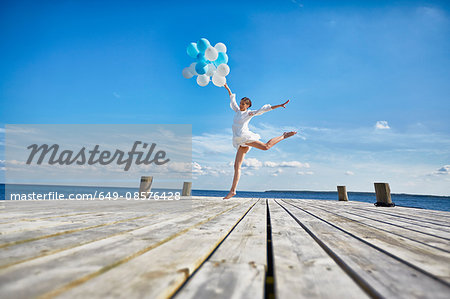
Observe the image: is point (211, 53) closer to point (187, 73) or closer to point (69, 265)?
point (187, 73)

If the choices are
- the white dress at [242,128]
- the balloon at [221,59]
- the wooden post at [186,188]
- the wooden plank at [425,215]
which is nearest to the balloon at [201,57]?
the balloon at [221,59]

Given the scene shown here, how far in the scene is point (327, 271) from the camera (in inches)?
34.0

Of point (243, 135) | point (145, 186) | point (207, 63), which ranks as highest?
point (207, 63)

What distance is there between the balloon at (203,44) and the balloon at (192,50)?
177 millimetres

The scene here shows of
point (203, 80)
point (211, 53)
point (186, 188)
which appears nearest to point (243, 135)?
point (203, 80)

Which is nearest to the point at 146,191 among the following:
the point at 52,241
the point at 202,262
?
the point at 52,241

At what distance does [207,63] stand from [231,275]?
17.1ft

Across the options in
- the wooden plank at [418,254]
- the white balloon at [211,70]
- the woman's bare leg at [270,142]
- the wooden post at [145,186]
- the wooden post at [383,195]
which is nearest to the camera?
the wooden plank at [418,254]

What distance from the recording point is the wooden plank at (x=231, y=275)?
650 mm

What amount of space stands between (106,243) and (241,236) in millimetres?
745

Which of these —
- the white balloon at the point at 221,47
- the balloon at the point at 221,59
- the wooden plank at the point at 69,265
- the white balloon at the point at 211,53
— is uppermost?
the white balloon at the point at 221,47

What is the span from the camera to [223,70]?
5.11 metres

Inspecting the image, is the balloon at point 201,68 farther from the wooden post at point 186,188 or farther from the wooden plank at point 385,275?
the wooden post at point 186,188

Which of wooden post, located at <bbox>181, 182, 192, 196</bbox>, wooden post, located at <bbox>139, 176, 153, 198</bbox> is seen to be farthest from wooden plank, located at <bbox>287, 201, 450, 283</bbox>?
wooden post, located at <bbox>181, 182, 192, 196</bbox>
